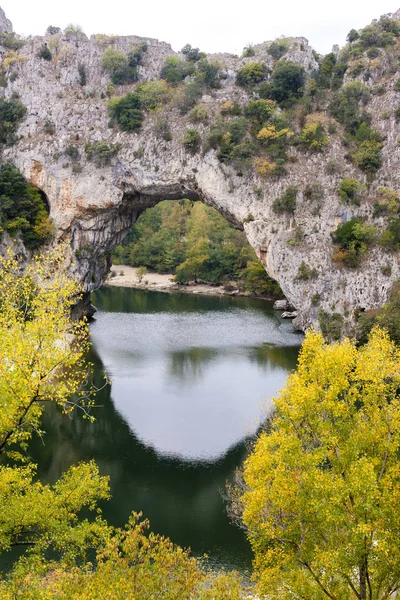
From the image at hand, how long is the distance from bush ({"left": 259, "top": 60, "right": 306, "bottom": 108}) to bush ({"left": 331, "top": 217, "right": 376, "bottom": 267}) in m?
11.0

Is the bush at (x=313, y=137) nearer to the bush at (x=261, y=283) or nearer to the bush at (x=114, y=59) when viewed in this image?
the bush at (x=114, y=59)

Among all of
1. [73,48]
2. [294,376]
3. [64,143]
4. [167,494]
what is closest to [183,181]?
[64,143]

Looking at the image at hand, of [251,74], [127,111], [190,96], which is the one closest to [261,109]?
[251,74]

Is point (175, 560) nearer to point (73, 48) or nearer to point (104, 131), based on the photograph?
point (104, 131)

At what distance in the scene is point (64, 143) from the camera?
37.5 meters

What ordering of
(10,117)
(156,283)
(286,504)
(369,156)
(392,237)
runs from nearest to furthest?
(286,504) → (392,237) → (369,156) → (10,117) → (156,283)

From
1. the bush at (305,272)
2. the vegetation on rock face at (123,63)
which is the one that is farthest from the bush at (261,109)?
the bush at (305,272)

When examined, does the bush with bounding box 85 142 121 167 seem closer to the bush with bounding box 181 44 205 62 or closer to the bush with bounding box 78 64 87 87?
the bush with bounding box 78 64 87 87

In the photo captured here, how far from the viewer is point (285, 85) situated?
36.2 metres

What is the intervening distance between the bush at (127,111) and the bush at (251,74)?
7965mm

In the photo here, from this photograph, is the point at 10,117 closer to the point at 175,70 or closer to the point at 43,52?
the point at 43,52

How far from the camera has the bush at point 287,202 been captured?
108ft

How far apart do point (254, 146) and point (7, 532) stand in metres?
30.4

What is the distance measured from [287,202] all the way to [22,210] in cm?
1925
